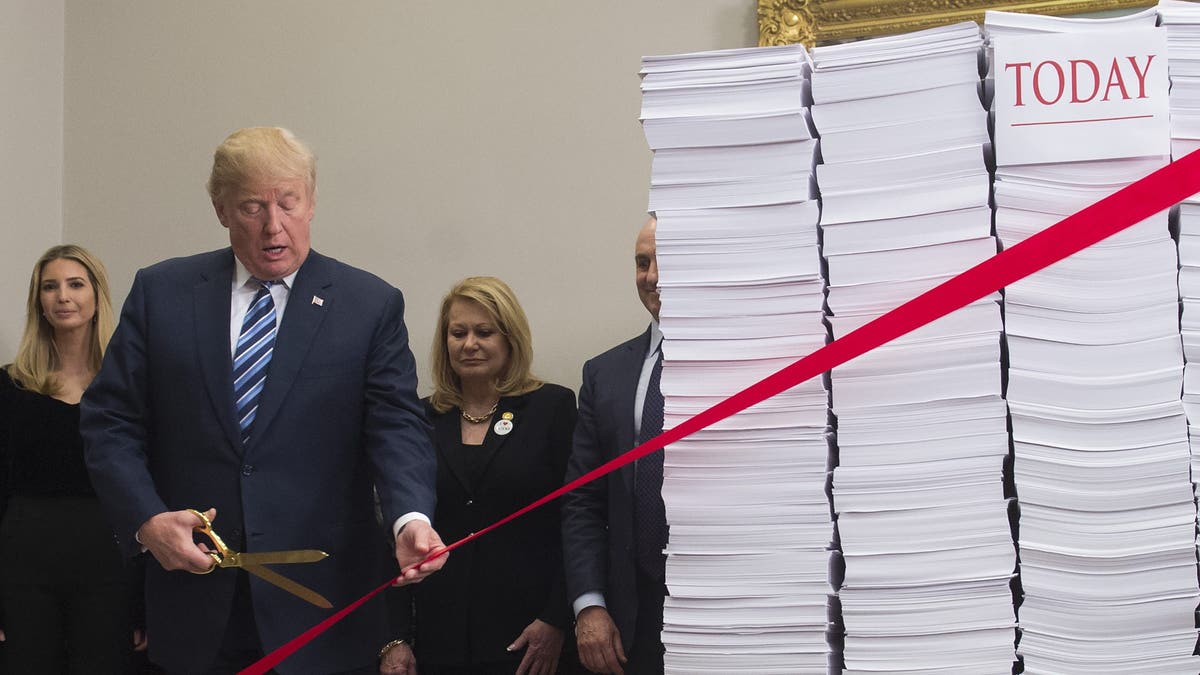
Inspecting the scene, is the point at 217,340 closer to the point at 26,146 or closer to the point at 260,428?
the point at 260,428

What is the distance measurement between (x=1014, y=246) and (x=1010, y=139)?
149 mm

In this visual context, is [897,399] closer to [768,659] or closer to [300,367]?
[768,659]

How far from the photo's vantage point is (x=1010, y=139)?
1592 millimetres

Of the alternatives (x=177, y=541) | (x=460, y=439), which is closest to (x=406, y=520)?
(x=177, y=541)

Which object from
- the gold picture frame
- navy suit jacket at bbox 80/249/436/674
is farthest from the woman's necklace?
the gold picture frame

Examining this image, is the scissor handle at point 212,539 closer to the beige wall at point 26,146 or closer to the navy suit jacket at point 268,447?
the navy suit jacket at point 268,447

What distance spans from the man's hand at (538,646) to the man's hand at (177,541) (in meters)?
1.04

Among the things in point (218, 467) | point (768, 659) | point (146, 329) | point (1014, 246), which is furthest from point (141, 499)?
point (1014, 246)

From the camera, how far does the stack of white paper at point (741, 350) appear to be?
1.63 meters

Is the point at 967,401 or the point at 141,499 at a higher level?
the point at 967,401

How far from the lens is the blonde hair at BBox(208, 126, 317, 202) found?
6.98 ft

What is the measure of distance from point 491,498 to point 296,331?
0.96 meters

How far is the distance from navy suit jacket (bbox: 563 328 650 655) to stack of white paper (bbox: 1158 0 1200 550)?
1.23 metres

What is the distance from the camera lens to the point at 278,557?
6.45 ft
